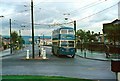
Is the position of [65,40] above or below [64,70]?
above

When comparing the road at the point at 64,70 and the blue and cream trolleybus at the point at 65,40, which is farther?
the blue and cream trolleybus at the point at 65,40

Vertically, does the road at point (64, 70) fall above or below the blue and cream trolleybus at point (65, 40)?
below

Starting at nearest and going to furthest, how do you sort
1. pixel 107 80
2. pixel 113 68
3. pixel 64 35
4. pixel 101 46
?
pixel 113 68 < pixel 107 80 < pixel 64 35 < pixel 101 46

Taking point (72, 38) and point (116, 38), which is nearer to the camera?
point (72, 38)

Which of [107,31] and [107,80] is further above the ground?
[107,31]

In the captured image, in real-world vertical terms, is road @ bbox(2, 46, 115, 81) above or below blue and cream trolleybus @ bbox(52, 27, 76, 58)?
below

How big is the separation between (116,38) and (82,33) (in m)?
46.3

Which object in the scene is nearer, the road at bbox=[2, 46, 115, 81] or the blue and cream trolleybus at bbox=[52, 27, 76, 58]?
the road at bbox=[2, 46, 115, 81]

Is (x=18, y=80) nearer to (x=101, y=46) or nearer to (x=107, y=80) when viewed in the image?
(x=107, y=80)

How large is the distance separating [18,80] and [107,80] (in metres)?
4.77

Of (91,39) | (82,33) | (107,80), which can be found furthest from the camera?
(82,33)

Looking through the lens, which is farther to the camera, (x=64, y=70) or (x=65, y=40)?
(x=65, y=40)

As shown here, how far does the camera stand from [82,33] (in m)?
102

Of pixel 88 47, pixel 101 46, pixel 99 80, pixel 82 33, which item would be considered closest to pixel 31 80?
pixel 99 80
